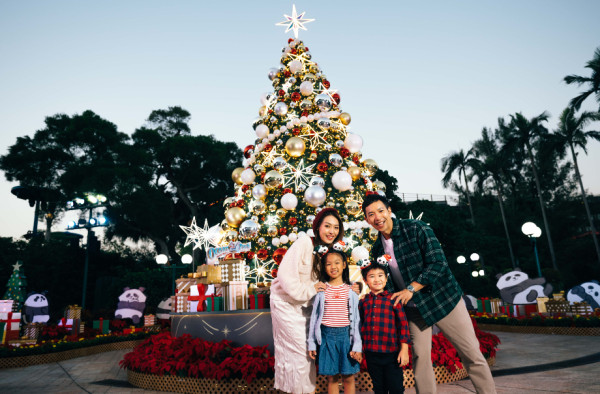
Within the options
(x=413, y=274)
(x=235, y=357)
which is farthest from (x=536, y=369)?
(x=235, y=357)

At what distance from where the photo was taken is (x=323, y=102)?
8.91 m

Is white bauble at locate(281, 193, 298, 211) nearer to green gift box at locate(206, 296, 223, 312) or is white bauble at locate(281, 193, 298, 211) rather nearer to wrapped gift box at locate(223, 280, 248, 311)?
wrapped gift box at locate(223, 280, 248, 311)

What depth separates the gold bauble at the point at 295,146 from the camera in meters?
8.40

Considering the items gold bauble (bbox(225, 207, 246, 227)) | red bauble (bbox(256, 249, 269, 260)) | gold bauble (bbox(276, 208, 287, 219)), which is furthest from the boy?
gold bauble (bbox(225, 207, 246, 227))

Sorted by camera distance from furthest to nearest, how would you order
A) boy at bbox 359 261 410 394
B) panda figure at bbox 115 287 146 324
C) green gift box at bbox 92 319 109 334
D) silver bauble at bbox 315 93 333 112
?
panda figure at bbox 115 287 146 324 → green gift box at bbox 92 319 109 334 → silver bauble at bbox 315 93 333 112 → boy at bbox 359 261 410 394

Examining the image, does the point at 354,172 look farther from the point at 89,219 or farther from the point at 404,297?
the point at 89,219

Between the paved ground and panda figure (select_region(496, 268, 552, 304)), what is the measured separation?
2.99 m

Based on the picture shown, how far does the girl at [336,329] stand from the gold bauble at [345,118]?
6.29 m

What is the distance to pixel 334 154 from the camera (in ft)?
28.0

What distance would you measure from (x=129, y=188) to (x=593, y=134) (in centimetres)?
2967

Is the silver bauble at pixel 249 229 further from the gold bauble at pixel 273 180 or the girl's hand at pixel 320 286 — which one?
the girl's hand at pixel 320 286

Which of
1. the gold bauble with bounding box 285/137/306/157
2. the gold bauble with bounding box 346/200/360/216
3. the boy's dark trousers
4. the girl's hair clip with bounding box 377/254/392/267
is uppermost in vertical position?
the gold bauble with bounding box 285/137/306/157

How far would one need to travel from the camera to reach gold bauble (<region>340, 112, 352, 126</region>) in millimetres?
9309

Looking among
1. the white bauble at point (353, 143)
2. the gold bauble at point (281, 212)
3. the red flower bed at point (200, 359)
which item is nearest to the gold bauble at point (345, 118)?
the white bauble at point (353, 143)
